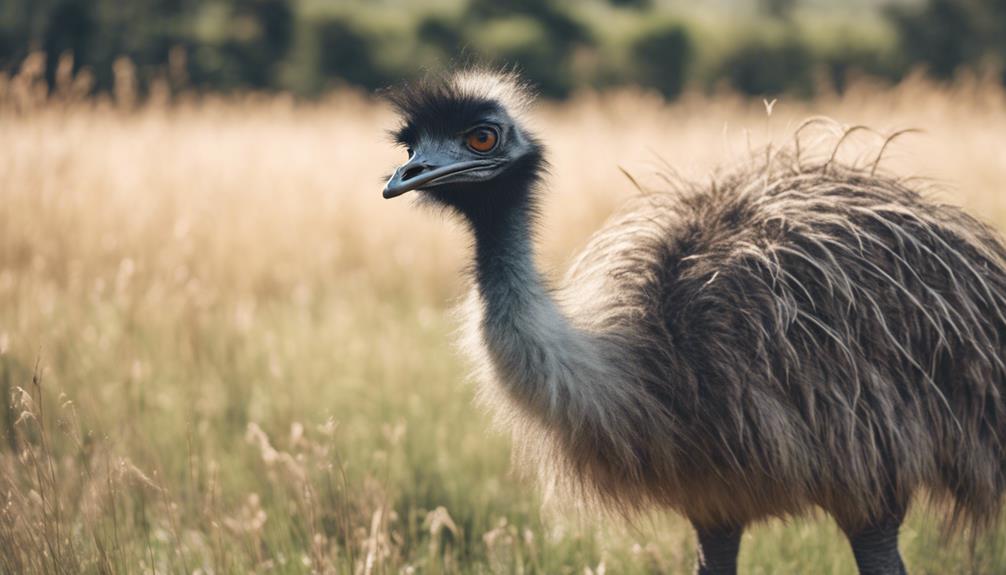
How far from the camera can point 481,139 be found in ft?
8.81

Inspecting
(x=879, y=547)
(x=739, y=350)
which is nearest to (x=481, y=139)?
(x=739, y=350)

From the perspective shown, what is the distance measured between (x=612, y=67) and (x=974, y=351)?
880 inches

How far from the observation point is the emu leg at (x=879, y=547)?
2857 millimetres

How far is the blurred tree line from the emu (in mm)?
19605

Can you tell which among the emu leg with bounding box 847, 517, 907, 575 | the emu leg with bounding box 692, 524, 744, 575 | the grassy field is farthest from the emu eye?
the emu leg with bounding box 847, 517, 907, 575

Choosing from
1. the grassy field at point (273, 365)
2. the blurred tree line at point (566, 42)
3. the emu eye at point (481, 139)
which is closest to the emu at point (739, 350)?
the emu eye at point (481, 139)

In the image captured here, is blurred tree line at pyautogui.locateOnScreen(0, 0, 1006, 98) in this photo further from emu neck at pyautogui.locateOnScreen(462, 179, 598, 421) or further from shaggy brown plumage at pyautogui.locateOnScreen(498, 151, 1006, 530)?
emu neck at pyautogui.locateOnScreen(462, 179, 598, 421)

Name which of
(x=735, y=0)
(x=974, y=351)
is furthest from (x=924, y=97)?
(x=735, y=0)

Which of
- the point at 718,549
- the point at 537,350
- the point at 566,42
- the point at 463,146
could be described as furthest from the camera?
the point at 566,42

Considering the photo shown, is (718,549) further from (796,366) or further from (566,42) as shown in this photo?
(566,42)

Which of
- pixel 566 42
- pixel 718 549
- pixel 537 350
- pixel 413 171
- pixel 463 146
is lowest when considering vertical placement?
pixel 718 549

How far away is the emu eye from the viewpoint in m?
2.68

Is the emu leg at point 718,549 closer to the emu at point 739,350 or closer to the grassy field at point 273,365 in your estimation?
the emu at point 739,350

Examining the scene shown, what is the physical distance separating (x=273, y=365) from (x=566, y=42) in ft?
74.4
